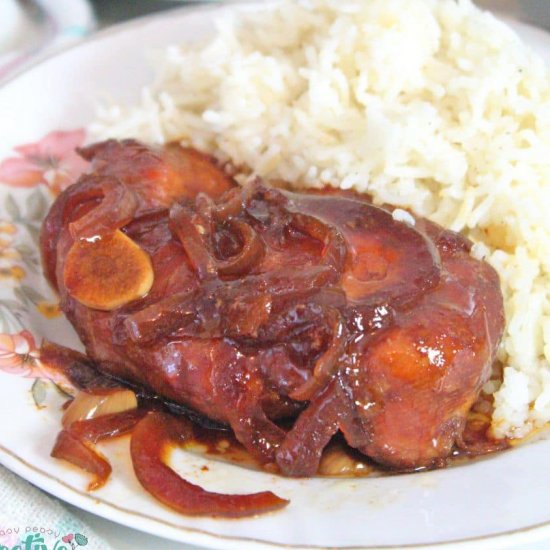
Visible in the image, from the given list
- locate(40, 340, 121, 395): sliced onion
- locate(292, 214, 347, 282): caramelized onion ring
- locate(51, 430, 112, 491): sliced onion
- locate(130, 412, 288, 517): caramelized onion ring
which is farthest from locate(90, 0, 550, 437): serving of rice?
locate(51, 430, 112, 491): sliced onion

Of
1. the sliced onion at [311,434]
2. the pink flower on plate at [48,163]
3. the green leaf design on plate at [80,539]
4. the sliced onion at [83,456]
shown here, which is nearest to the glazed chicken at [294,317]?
the sliced onion at [311,434]

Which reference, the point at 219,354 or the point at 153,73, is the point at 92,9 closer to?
the point at 153,73

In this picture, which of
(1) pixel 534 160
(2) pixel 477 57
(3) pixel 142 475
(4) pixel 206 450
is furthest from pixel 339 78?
(3) pixel 142 475

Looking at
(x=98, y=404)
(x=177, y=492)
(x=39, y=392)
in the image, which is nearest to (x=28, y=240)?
(x=39, y=392)

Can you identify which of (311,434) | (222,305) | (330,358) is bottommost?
(311,434)

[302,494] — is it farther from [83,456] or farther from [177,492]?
[83,456]
